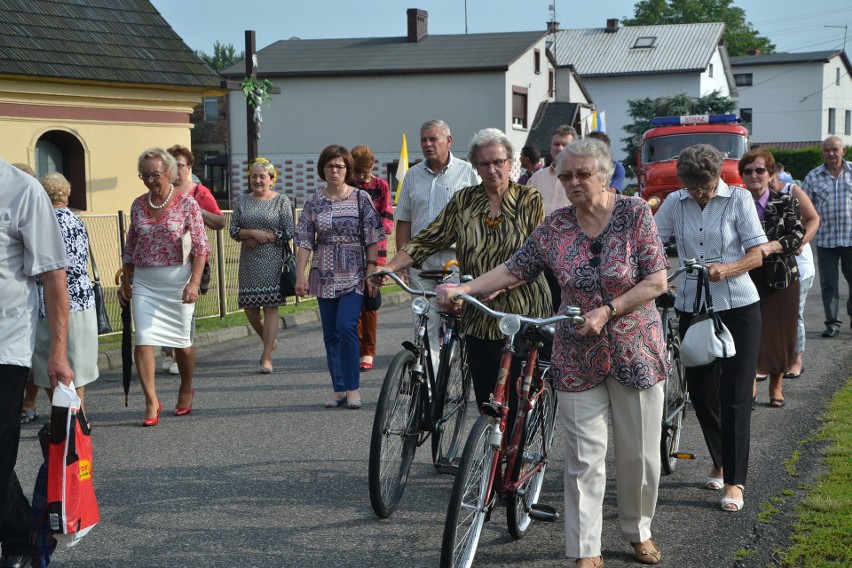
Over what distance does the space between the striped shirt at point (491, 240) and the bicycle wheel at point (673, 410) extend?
1053 millimetres

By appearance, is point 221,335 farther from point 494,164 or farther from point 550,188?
point 494,164

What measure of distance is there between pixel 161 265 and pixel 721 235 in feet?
13.7

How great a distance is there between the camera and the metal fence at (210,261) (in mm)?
13719

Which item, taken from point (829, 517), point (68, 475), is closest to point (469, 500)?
point (68, 475)

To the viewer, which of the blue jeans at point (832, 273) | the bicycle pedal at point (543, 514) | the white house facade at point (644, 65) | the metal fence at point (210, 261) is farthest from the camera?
the white house facade at point (644, 65)

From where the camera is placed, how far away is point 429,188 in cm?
786

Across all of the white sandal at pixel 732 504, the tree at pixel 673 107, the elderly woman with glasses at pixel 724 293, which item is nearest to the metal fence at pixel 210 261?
the elderly woman with glasses at pixel 724 293

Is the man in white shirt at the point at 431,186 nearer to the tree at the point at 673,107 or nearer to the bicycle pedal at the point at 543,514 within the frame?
the bicycle pedal at the point at 543,514

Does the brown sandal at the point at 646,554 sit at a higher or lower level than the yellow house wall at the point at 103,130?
lower

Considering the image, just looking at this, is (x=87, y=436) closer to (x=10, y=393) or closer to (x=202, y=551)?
(x=10, y=393)

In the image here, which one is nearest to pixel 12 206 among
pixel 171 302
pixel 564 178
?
pixel 564 178

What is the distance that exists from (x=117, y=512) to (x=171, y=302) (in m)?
2.67

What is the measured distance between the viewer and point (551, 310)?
19.7ft

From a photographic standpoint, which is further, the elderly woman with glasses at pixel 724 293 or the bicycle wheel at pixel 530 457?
the elderly woman with glasses at pixel 724 293
